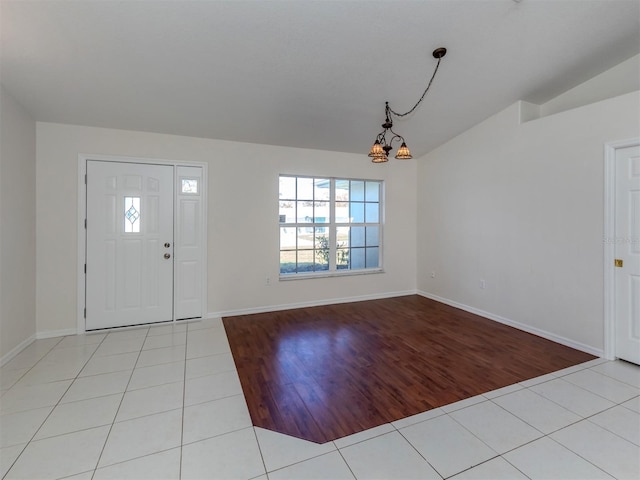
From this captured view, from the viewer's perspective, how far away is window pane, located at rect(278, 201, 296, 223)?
4.62 meters

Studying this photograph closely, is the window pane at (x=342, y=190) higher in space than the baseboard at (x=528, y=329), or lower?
higher

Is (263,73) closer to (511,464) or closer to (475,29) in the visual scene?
(475,29)

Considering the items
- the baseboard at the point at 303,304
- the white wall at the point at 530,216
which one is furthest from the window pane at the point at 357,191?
the baseboard at the point at 303,304

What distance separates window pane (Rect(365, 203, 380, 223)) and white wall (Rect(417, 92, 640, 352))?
0.94 m

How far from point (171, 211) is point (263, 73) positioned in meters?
2.10

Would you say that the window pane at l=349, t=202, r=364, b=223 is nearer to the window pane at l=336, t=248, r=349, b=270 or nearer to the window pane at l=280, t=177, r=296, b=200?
the window pane at l=336, t=248, r=349, b=270

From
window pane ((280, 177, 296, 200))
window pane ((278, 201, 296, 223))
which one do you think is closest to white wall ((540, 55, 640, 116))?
window pane ((280, 177, 296, 200))

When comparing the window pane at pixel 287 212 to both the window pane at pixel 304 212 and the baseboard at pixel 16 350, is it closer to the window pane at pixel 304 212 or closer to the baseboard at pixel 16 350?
the window pane at pixel 304 212

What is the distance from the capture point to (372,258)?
5.34 meters

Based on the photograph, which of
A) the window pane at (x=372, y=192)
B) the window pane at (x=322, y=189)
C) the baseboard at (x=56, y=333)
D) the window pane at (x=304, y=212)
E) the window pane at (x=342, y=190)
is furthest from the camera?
the window pane at (x=372, y=192)

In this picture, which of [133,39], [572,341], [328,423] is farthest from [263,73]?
[572,341]

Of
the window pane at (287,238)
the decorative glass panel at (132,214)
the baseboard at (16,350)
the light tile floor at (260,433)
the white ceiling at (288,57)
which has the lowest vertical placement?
the light tile floor at (260,433)

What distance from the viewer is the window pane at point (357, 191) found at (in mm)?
5148

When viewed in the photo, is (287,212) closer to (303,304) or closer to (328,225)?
(328,225)
